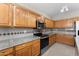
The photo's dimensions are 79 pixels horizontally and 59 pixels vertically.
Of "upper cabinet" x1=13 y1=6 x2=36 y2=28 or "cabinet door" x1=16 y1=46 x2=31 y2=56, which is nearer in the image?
"cabinet door" x1=16 y1=46 x2=31 y2=56

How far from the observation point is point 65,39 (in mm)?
5738

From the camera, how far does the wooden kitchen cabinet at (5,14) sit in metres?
1.96

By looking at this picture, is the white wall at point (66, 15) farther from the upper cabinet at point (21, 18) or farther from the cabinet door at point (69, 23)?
the upper cabinet at point (21, 18)

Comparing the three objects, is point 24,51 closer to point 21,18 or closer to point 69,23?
point 21,18

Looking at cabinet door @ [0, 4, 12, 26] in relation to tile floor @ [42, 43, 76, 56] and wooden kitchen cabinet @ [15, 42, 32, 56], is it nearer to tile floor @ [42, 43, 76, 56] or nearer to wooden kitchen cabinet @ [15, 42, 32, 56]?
wooden kitchen cabinet @ [15, 42, 32, 56]

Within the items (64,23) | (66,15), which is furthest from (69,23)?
(66,15)

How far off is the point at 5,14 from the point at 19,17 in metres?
0.63

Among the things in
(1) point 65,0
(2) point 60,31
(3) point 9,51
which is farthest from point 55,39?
(1) point 65,0

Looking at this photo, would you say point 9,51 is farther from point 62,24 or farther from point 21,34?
point 62,24

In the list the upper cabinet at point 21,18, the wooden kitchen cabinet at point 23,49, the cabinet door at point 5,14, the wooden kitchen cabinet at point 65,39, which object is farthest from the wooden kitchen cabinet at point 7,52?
the wooden kitchen cabinet at point 65,39

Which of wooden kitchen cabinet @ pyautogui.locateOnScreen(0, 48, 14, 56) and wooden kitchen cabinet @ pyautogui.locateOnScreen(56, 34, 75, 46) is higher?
wooden kitchen cabinet @ pyautogui.locateOnScreen(0, 48, 14, 56)

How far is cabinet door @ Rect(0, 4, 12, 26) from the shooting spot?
6.42 feet

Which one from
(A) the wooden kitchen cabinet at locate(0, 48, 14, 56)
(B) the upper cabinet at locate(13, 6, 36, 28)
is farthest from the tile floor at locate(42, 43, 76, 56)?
(A) the wooden kitchen cabinet at locate(0, 48, 14, 56)

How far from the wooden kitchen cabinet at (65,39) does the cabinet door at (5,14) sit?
13.2 ft
